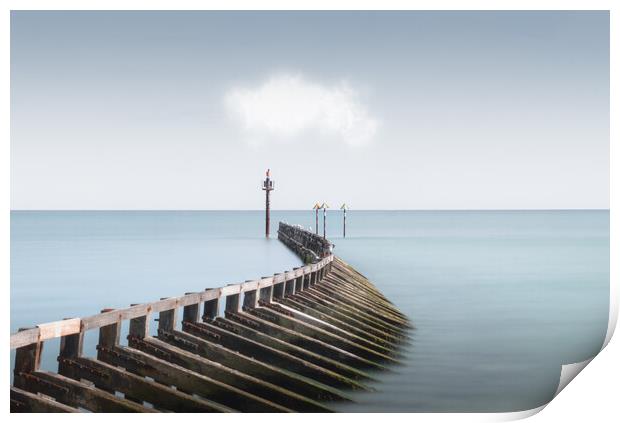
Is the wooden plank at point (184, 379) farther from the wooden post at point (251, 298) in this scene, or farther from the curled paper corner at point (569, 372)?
the curled paper corner at point (569, 372)

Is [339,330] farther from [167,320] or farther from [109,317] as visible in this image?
[109,317]

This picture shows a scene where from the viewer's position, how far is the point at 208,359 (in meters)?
6.47

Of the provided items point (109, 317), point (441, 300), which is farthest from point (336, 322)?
point (441, 300)

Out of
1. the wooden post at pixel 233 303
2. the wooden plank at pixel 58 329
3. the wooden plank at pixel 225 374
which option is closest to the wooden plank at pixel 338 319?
the wooden post at pixel 233 303

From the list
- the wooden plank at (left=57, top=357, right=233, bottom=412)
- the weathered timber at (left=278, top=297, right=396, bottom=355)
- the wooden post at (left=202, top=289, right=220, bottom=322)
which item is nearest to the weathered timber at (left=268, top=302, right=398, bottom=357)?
the weathered timber at (left=278, top=297, right=396, bottom=355)

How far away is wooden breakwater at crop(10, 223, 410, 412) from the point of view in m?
5.20

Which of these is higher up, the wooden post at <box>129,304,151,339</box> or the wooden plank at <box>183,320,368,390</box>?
the wooden post at <box>129,304,151,339</box>

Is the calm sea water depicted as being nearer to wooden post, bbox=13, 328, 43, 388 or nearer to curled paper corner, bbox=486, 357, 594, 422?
curled paper corner, bbox=486, 357, 594, 422

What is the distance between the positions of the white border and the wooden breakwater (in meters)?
0.48

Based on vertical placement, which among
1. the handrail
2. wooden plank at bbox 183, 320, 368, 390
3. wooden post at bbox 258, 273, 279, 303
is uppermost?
the handrail

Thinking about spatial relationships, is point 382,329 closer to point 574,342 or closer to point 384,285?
point 574,342
